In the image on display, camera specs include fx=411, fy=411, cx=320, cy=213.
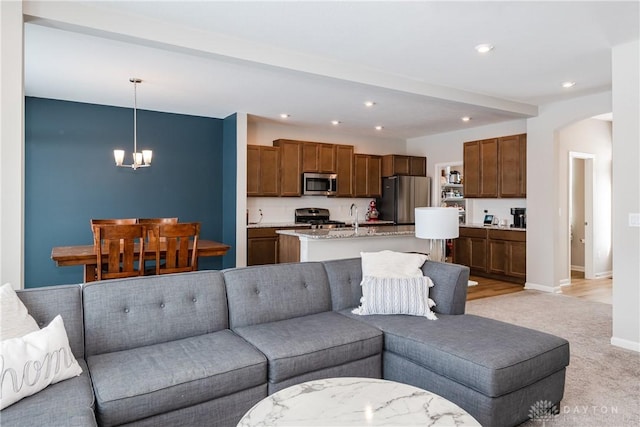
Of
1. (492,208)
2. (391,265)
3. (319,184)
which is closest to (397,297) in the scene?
(391,265)

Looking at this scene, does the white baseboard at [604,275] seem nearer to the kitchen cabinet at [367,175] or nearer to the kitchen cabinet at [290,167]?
the kitchen cabinet at [367,175]

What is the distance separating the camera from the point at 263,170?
263 inches

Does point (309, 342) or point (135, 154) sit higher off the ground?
point (135, 154)

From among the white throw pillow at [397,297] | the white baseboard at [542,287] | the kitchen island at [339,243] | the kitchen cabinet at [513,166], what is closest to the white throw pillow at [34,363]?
the white throw pillow at [397,297]

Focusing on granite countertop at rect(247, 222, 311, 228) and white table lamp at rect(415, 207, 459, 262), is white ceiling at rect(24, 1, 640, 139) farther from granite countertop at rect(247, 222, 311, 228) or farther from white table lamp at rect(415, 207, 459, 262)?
granite countertop at rect(247, 222, 311, 228)

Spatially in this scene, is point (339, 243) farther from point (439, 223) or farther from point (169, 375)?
point (169, 375)

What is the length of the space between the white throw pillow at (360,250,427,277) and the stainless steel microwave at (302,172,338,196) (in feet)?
13.3

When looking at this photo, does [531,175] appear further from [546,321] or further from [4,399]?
[4,399]

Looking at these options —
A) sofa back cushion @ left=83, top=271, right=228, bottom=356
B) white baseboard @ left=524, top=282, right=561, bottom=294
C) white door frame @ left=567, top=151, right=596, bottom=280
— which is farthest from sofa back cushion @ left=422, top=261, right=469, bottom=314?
white door frame @ left=567, top=151, right=596, bottom=280

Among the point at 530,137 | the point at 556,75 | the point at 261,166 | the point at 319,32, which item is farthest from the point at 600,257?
the point at 319,32

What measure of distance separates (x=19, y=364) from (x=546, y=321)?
4431 mm

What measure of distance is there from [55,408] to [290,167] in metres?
5.63

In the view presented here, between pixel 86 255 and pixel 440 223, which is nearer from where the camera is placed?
pixel 86 255

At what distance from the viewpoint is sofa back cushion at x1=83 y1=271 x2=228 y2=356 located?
7.22 feet
